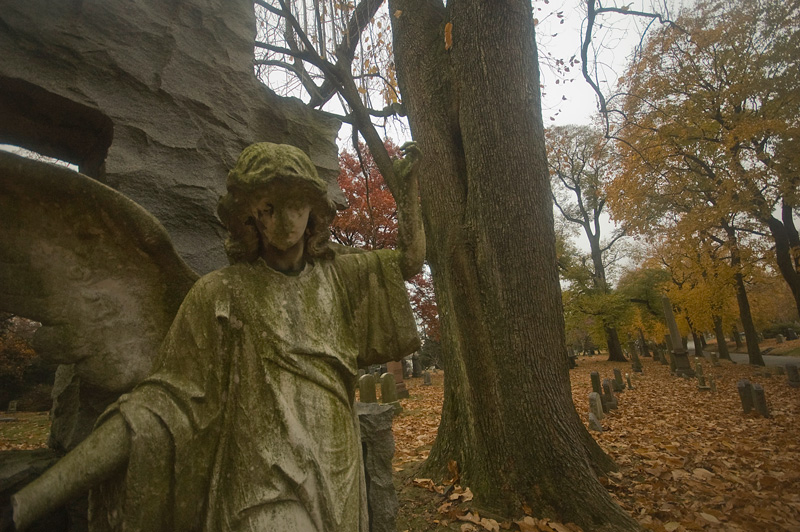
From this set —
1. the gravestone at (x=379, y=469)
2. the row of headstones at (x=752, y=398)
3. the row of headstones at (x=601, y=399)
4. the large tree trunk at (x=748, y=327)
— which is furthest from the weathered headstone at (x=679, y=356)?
the gravestone at (x=379, y=469)

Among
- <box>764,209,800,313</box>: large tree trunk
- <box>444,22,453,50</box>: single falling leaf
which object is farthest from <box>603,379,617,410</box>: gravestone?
<box>444,22,453,50</box>: single falling leaf

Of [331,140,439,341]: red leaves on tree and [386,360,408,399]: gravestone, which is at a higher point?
[331,140,439,341]: red leaves on tree

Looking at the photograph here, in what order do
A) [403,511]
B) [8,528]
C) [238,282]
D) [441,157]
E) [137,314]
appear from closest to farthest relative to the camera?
[8,528] < [238,282] < [137,314] < [403,511] < [441,157]

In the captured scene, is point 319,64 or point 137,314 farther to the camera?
point 319,64

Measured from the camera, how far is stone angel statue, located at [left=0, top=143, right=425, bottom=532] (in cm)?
144

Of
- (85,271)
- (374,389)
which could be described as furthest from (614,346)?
(85,271)

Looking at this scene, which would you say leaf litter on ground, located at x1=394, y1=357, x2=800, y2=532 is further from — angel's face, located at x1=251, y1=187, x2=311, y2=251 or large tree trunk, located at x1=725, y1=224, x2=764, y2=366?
large tree trunk, located at x1=725, y1=224, x2=764, y2=366

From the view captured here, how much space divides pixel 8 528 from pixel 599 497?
3823mm

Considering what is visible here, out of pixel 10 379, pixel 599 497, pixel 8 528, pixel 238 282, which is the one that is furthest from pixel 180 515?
pixel 10 379

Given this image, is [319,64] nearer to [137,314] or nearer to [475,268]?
[475,268]

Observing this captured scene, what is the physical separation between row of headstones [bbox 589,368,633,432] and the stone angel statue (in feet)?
21.9

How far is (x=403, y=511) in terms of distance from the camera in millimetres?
4121

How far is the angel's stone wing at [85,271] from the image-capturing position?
1.62 metres

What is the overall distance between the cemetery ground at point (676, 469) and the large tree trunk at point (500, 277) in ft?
1.03
